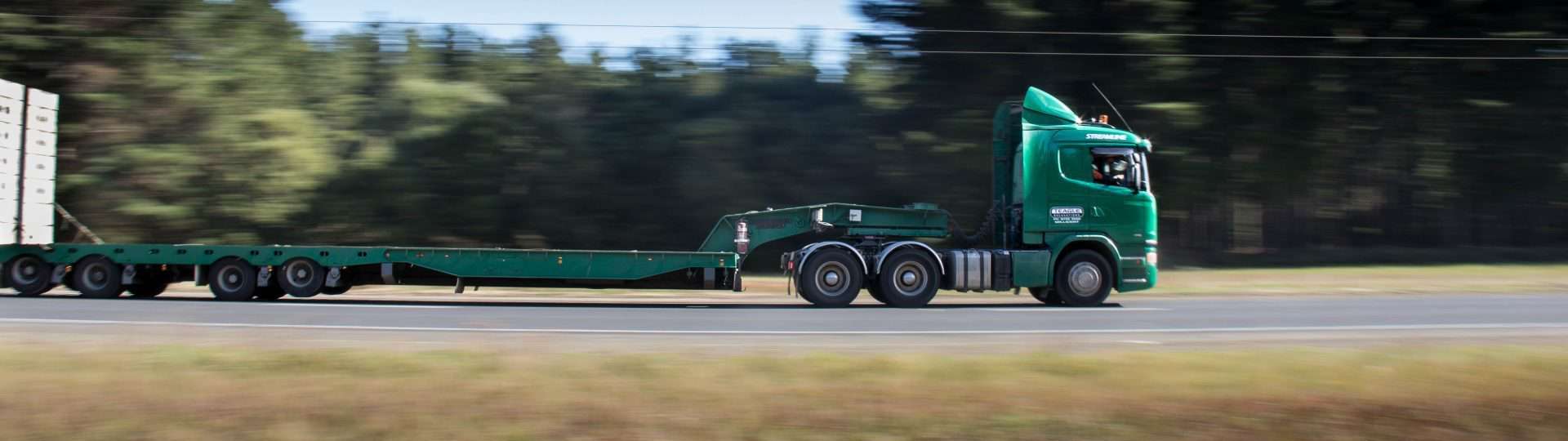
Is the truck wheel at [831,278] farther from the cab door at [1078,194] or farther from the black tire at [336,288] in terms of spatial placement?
the black tire at [336,288]

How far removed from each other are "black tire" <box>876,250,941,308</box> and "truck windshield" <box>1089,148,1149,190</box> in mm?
2939

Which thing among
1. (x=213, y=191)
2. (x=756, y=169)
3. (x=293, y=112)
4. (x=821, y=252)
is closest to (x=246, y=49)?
(x=293, y=112)

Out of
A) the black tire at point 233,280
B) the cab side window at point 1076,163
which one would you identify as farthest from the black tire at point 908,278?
the black tire at point 233,280

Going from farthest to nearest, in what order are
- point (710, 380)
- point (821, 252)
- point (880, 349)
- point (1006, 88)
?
1. point (1006, 88)
2. point (821, 252)
3. point (880, 349)
4. point (710, 380)

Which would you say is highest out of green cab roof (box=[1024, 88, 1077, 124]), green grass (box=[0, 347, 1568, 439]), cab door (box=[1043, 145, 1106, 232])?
green cab roof (box=[1024, 88, 1077, 124])

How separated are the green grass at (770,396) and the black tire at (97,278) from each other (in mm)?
7852

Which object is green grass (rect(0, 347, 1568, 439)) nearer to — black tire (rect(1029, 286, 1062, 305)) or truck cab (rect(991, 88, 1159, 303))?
truck cab (rect(991, 88, 1159, 303))

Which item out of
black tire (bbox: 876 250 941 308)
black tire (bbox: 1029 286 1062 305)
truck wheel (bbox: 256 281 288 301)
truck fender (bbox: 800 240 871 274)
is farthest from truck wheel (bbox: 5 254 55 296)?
black tire (bbox: 1029 286 1062 305)

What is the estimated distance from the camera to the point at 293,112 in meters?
25.8

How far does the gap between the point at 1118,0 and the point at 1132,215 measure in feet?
36.7

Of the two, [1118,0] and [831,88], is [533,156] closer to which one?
[831,88]

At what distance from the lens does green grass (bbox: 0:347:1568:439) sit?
6.33 meters

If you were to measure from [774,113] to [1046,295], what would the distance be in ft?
35.8

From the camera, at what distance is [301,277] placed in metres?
17.0
